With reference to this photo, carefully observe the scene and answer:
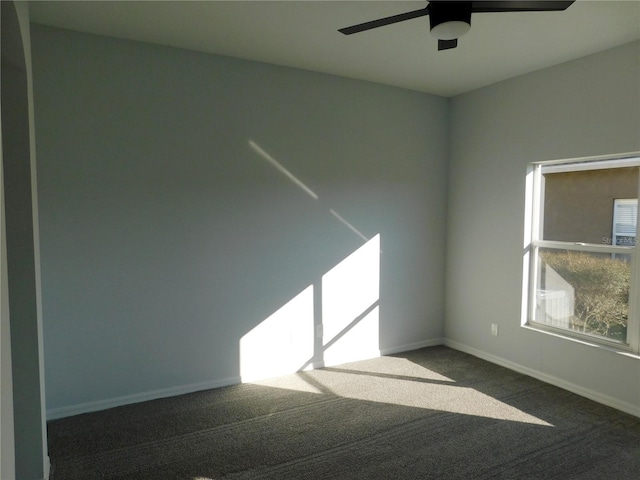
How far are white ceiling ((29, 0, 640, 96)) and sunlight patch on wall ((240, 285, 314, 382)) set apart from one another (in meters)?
2.00

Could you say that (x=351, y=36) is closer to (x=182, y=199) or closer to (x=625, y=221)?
(x=182, y=199)

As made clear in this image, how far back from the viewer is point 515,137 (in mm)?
3945

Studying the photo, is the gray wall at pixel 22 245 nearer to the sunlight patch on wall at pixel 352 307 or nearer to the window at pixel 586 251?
the sunlight patch on wall at pixel 352 307

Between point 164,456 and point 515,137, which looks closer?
point 164,456

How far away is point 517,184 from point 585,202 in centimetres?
58

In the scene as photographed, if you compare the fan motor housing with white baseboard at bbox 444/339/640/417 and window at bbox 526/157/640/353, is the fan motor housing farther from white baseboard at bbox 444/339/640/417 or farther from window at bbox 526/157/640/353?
white baseboard at bbox 444/339/640/417

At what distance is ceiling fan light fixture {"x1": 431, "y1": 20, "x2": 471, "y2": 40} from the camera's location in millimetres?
2021

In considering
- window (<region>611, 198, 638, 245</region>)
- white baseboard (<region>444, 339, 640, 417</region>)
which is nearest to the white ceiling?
window (<region>611, 198, 638, 245</region>)

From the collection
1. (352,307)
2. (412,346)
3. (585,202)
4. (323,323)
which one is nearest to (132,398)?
(323,323)

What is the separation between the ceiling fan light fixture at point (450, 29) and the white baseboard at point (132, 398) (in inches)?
116

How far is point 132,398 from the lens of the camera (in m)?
3.27

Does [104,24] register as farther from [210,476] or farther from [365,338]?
[365,338]

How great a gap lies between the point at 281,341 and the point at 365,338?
36.5 inches

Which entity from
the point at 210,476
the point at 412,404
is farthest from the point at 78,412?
the point at 412,404
